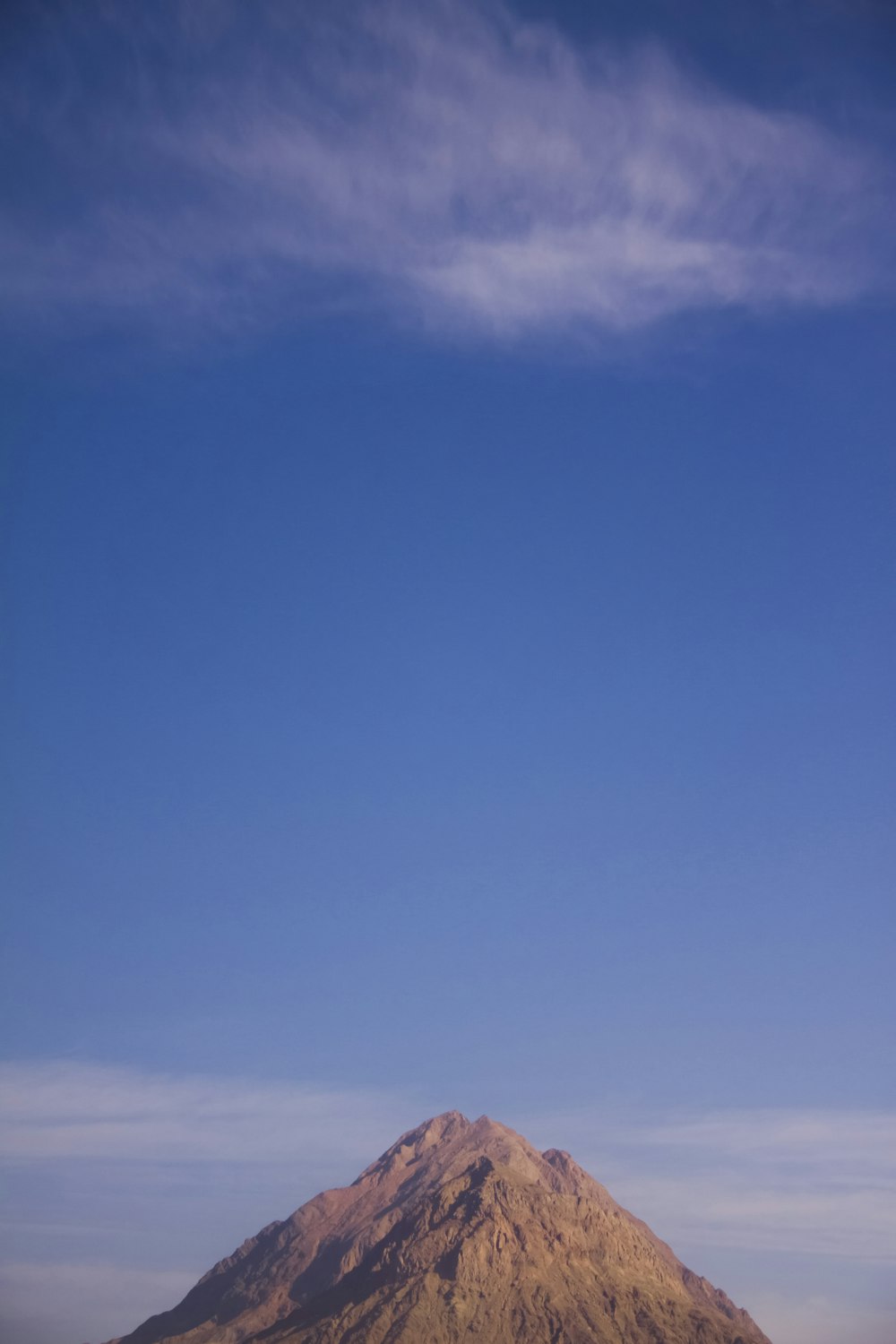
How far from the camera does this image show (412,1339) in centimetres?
19875

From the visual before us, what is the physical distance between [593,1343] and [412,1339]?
28778mm

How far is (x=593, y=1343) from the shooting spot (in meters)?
199
